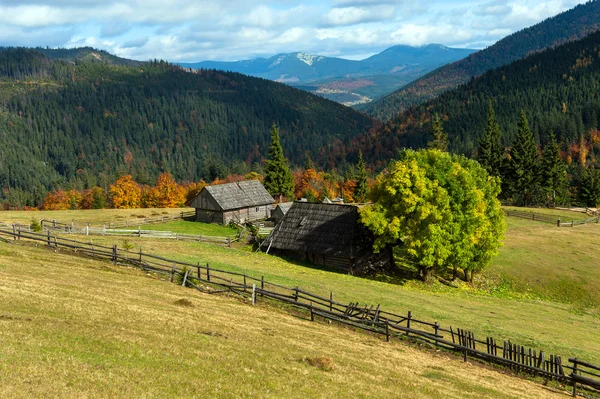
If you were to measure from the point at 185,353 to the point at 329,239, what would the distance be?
31584 millimetres

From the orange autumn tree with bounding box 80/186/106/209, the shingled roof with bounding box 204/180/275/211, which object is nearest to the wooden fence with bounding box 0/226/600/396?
the shingled roof with bounding box 204/180/275/211

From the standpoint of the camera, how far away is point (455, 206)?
44469 millimetres

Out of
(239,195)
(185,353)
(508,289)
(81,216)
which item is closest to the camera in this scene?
(185,353)

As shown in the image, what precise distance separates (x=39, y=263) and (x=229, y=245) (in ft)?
80.2

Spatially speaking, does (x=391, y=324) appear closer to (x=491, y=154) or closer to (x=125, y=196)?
(x=491, y=154)

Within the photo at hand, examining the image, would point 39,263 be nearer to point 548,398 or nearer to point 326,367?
point 326,367

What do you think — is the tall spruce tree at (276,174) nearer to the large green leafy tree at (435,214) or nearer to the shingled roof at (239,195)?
the shingled roof at (239,195)

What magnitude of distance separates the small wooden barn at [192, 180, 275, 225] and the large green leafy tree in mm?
29649

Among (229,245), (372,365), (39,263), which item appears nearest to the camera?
(372,365)

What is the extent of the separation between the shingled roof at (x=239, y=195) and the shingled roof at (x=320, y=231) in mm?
18286

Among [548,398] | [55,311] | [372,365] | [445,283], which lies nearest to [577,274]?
[445,283]

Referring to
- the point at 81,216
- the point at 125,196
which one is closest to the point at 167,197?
the point at 125,196

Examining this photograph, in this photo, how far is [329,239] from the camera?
49875mm

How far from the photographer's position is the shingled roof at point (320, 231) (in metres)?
48.6
